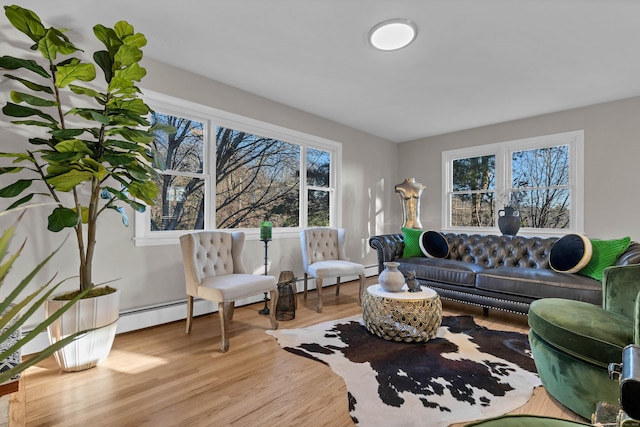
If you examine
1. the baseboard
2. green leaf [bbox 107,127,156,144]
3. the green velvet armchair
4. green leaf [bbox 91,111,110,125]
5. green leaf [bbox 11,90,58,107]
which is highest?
green leaf [bbox 11,90,58,107]

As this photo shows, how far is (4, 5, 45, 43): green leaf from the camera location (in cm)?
186

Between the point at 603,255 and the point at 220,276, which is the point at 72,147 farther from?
the point at 603,255

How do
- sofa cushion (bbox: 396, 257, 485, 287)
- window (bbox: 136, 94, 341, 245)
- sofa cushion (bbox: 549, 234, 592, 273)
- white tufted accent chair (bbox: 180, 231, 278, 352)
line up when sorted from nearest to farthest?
white tufted accent chair (bbox: 180, 231, 278, 352) → sofa cushion (bbox: 549, 234, 592, 273) → window (bbox: 136, 94, 341, 245) → sofa cushion (bbox: 396, 257, 485, 287)

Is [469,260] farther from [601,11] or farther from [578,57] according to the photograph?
[601,11]

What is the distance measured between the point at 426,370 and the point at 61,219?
2.55 metres

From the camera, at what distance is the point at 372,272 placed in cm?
534

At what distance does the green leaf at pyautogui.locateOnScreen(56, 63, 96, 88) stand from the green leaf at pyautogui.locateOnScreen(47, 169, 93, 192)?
1.99ft

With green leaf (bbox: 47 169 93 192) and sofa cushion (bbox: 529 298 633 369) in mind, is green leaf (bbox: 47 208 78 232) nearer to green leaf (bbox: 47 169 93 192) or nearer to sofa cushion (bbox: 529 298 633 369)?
green leaf (bbox: 47 169 93 192)

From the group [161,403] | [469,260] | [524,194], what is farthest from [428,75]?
[161,403]

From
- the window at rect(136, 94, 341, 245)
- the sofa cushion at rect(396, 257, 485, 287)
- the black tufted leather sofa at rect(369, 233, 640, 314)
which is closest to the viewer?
the black tufted leather sofa at rect(369, 233, 640, 314)

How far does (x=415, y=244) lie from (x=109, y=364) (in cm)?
342

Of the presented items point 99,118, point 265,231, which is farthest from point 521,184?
point 99,118

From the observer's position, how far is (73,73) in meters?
2.04

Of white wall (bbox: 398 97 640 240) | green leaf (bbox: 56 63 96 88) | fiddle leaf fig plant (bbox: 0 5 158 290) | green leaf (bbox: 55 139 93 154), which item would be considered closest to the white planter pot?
fiddle leaf fig plant (bbox: 0 5 158 290)
